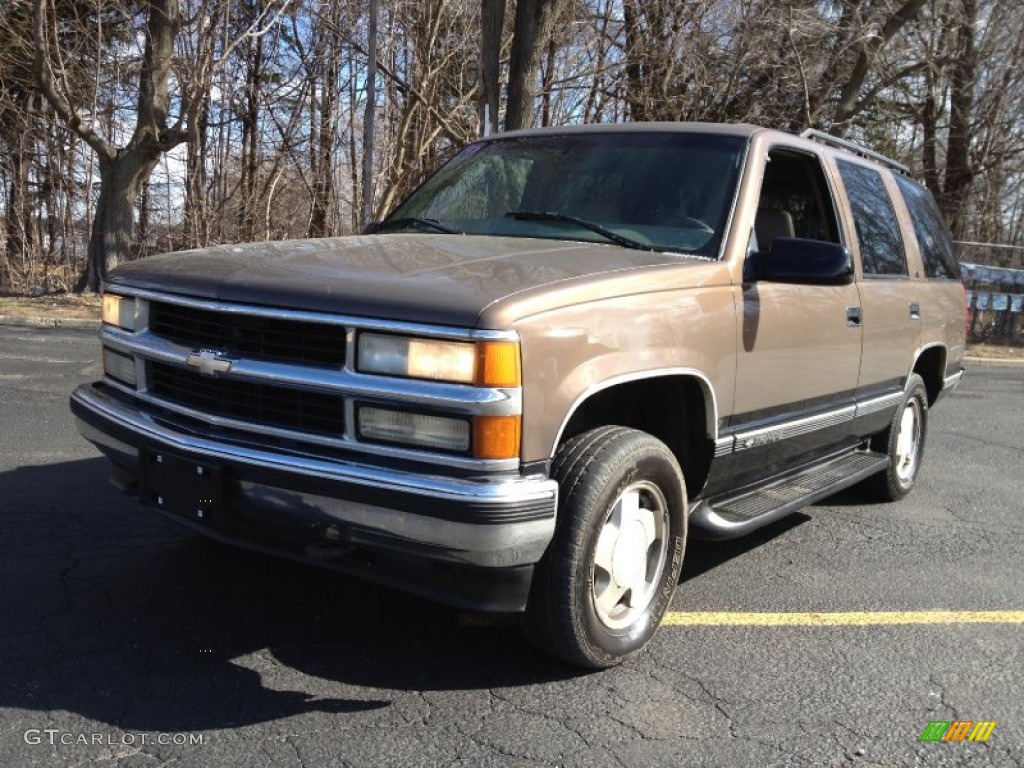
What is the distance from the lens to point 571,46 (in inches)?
778

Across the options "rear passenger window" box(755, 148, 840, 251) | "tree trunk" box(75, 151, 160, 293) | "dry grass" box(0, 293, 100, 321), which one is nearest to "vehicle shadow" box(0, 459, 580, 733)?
"rear passenger window" box(755, 148, 840, 251)

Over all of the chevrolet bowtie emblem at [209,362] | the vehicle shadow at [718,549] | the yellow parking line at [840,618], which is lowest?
the yellow parking line at [840,618]

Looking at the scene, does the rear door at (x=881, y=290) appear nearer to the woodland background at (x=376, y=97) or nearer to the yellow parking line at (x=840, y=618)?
the yellow parking line at (x=840, y=618)

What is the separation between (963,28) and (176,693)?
71.5 ft

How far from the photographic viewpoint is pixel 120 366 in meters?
3.48

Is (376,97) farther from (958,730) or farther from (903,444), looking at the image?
(958,730)

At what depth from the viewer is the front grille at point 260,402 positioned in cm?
274

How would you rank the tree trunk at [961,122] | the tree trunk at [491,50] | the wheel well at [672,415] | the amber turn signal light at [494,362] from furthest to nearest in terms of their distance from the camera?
the tree trunk at [961,122]
the tree trunk at [491,50]
the wheel well at [672,415]
the amber turn signal light at [494,362]

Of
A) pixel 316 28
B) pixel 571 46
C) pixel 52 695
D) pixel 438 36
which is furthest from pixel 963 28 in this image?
pixel 52 695

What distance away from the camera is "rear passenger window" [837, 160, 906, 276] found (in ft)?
15.4

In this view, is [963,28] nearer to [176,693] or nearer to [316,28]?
[316,28]

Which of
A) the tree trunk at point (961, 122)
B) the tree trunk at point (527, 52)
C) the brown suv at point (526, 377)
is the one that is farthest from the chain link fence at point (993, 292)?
the brown suv at point (526, 377)

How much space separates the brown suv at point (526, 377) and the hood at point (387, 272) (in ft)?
0.04

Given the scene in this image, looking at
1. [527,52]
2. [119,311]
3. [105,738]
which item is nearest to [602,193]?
[119,311]
